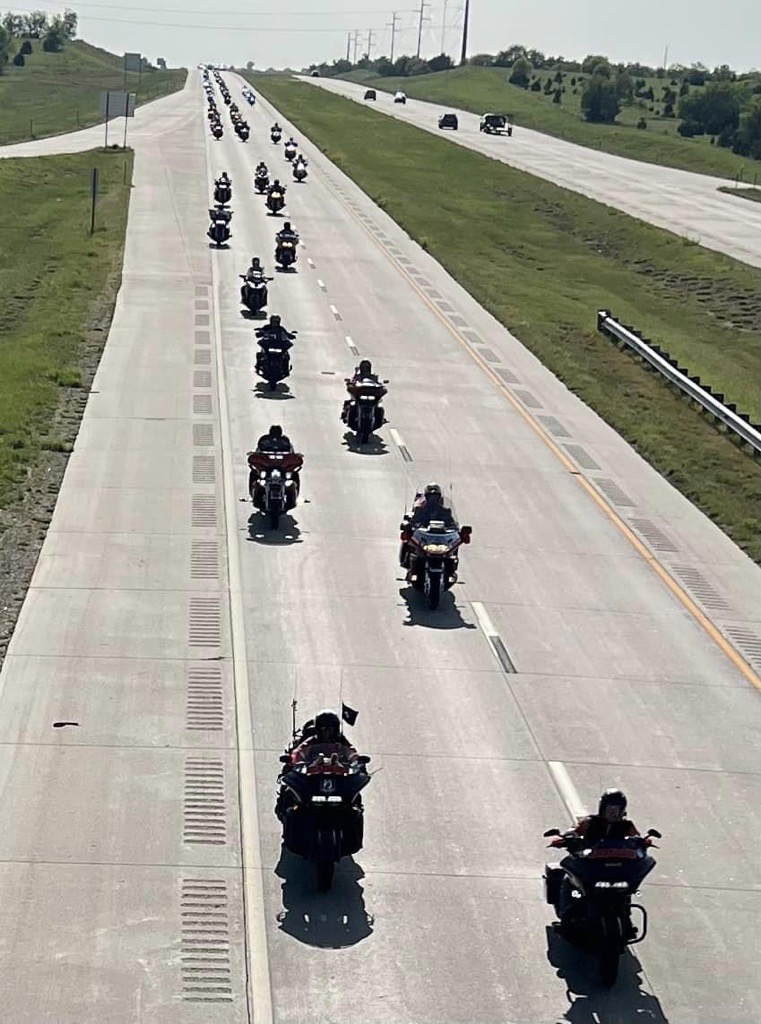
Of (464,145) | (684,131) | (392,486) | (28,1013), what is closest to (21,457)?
(392,486)

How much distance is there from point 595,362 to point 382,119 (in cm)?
10518

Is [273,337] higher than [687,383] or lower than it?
higher

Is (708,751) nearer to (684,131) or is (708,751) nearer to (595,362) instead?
(595,362)

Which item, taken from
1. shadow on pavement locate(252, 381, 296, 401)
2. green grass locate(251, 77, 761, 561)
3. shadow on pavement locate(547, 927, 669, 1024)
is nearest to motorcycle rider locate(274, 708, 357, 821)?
shadow on pavement locate(547, 927, 669, 1024)

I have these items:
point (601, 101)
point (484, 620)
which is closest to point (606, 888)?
point (484, 620)

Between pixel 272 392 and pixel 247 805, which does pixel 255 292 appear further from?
Answer: pixel 247 805

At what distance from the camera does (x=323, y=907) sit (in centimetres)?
1475

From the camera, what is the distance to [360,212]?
261ft

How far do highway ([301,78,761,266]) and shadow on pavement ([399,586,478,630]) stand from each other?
50109mm

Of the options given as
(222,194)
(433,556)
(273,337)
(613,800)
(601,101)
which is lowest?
(222,194)

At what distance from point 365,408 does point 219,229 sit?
32.0 metres

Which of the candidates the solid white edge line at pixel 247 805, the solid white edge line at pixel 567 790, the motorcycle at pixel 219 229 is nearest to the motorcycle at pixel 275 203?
the motorcycle at pixel 219 229

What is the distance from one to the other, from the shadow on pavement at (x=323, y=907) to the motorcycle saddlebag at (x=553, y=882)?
1452 millimetres

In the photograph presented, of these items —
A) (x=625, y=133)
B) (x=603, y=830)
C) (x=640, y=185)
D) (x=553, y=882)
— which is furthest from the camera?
(x=625, y=133)
